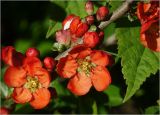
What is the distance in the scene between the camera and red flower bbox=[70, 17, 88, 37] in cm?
265

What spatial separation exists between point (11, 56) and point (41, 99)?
0.34 metres

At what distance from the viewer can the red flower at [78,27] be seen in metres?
2.65

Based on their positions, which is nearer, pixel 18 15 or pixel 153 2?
pixel 153 2

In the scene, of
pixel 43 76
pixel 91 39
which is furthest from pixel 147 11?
pixel 43 76

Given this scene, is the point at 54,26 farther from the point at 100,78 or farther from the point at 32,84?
the point at 100,78

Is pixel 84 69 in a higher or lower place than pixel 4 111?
higher

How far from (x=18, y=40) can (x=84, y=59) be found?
53.0 inches

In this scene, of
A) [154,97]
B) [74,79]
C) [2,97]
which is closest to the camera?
[74,79]

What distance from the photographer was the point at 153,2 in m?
2.65

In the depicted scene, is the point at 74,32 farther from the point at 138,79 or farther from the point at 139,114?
the point at 139,114

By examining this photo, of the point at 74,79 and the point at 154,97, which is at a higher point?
the point at 74,79

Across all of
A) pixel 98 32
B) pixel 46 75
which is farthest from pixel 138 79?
pixel 46 75

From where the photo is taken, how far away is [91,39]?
2.58m

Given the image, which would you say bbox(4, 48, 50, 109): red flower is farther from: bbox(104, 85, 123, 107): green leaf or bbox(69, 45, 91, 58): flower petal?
bbox(104, 85, 123, 107): green leaf
